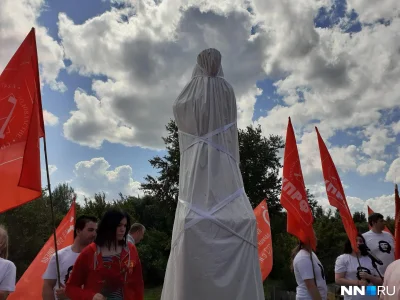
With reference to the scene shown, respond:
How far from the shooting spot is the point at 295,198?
641cm

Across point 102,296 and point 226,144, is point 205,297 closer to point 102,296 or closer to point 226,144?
point 102,296

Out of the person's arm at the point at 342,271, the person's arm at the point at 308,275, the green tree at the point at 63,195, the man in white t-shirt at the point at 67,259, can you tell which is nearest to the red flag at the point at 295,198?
the person's arm at the point at 308,275

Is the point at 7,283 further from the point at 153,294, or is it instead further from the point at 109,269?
the point at 153,294

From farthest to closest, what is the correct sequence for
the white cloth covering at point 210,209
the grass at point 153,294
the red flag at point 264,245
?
the grass at point 153,294 < the red flag at point 264,245 < the white cloth covering at point 210,209

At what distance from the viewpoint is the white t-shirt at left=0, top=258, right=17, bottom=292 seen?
4566 millimetres

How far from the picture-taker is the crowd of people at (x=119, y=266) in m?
3.52

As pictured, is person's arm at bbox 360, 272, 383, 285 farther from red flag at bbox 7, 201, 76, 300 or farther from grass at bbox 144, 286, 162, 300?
grass at bbox 144, 286, 162, 300

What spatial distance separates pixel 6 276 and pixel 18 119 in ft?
5.53

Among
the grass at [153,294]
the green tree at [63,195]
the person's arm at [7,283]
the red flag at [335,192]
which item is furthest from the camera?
the green tree at [63,195]

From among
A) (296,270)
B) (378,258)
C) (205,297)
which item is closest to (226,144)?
(205,297)

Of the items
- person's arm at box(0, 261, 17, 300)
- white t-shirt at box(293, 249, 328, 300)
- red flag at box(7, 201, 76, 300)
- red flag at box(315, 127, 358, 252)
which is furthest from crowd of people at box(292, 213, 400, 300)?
red flag at box(7, 201, 76, 300)

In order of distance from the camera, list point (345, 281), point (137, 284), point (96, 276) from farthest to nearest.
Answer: point (345, 281), point (137, 284), point (96, 276)

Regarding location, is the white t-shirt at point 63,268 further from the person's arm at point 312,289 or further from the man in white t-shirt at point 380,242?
the man in white t-shirt at point 380,242

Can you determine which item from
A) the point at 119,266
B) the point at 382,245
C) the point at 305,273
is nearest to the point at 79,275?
the point at 119,266
